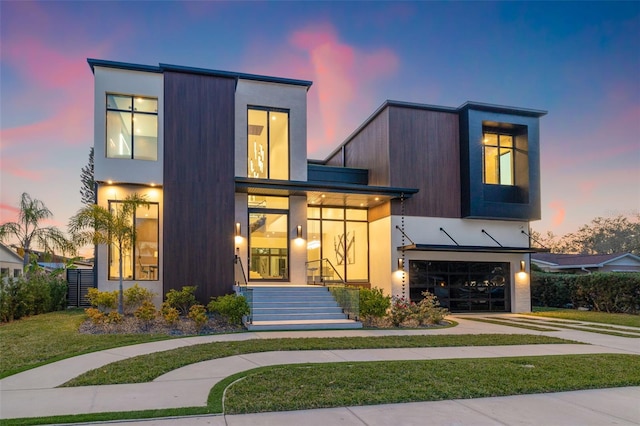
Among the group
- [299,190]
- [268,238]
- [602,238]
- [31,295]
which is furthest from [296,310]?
[602,238]

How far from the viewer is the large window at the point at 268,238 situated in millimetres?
15789

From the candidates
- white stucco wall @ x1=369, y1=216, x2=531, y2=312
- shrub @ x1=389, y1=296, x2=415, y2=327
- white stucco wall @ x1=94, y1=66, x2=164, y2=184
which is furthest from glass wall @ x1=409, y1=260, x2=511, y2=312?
white stucco wall @ x1=94, y1=66, x2=164, y2=184

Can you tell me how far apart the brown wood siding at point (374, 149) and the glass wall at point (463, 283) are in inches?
151

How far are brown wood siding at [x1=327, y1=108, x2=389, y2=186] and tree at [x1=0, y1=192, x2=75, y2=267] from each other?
11742 millimetres

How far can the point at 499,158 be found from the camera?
18.3m

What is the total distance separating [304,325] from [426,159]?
8.92 meters

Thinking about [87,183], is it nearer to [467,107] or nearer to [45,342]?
[45,342]

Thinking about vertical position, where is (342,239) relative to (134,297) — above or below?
above

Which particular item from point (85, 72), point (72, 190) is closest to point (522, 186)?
point (85, 72)

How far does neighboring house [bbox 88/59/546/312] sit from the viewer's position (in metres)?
14.1

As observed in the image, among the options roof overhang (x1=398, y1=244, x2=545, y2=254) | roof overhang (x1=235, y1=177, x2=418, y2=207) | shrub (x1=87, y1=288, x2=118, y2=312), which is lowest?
shrub (x1=87, y1=288, x2=118, y2=312)

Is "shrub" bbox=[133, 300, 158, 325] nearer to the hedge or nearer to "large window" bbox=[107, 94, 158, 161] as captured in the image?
"large window" bbox=[107, 94, 158, 161]

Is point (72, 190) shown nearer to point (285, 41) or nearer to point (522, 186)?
point (285, 41)

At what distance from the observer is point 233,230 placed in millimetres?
14328
